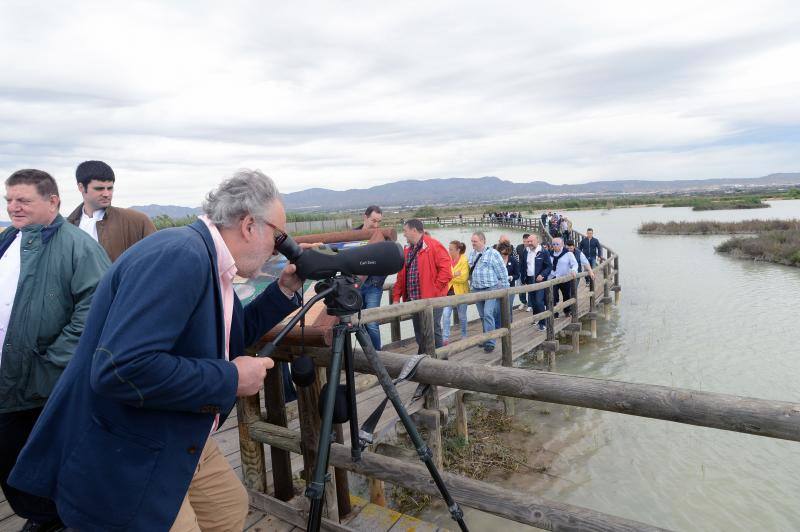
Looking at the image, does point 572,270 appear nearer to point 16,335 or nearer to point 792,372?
point 792,372

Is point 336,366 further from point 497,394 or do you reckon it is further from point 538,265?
point 538,265

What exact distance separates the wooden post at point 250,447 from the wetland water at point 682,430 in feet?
7.26

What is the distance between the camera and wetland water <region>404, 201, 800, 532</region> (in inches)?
192

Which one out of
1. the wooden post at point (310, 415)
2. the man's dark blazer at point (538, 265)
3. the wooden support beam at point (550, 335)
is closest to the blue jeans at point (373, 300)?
the wooden post at point (310, 415)

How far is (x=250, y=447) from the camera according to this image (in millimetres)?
2551

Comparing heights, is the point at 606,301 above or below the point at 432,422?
below

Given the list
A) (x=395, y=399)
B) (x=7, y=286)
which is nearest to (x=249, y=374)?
(x=395, y=399)

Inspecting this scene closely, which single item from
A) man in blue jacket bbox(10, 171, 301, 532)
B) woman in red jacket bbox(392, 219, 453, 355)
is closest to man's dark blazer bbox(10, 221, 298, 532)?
man in blue jacket bbox(10, 171, 301, 532)

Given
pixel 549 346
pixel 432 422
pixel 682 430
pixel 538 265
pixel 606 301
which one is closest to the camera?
pixel 432 422

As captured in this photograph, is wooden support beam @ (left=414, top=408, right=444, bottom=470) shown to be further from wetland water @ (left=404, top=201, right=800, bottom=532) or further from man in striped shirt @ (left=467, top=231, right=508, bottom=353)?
man in striped shirt @ (left=467, top=231, right=508, bottom=353)

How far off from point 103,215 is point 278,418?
1749 millimetres

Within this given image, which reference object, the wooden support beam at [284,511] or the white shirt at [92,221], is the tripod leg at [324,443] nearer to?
the wooden support beam at [284,511]

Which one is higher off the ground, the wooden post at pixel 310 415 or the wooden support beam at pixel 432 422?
the wooden post at pixel 310 415

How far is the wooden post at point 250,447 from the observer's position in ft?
8.28
